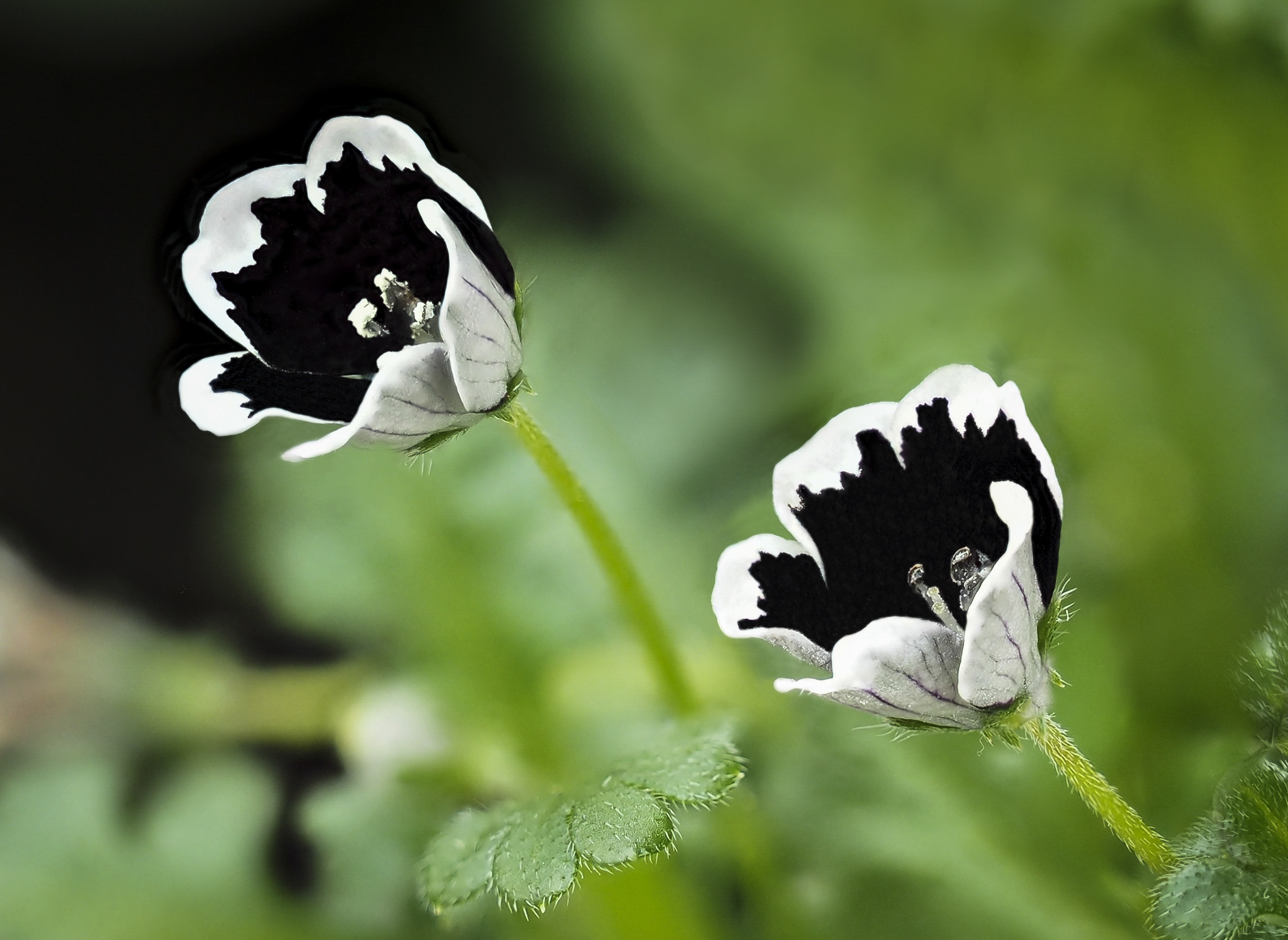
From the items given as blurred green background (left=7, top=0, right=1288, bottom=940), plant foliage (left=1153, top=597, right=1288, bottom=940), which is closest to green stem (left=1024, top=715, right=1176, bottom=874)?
plant foliage (left=1153, top=597, right=1288, bottom=940)

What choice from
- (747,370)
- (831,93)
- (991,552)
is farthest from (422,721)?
(831,93)

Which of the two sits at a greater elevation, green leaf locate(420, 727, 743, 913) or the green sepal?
green leaf locate(420, 727, 743, 913)

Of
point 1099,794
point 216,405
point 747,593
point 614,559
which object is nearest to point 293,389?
point 216,405

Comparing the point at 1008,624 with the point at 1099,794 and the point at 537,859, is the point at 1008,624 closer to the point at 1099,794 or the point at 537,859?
the point at 1099,794

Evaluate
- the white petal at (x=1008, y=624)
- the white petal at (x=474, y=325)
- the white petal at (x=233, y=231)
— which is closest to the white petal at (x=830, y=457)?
the white petal at (x=1008, y=624)

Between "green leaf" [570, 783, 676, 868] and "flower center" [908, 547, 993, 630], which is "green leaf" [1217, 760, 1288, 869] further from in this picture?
"green leaf" [570, 783, 676, 868]

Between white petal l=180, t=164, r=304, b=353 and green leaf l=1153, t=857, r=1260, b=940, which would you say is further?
white petal l=180, t=164, r=304, b=353

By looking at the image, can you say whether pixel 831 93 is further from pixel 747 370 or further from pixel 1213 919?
pixel 1213 919
